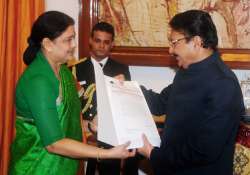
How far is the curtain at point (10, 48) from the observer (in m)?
2.46

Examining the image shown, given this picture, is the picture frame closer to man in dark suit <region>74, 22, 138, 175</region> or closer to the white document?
man in dark suit <region>74, 22, 138, 175</region>

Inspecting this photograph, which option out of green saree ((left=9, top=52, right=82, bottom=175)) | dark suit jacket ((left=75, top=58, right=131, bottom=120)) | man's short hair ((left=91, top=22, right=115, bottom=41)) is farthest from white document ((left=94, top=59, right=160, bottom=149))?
man's short hair ((left=91, top=22, right=115, bottom=41))

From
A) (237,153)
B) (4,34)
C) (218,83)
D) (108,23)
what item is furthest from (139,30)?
(218,83)

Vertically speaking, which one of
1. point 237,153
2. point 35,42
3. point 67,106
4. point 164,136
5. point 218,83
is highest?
point 35,42

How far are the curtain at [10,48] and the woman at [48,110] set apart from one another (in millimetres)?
864

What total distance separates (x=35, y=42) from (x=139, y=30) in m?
1.15

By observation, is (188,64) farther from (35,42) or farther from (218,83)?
(35,42)

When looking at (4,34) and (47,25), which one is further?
(4,34)

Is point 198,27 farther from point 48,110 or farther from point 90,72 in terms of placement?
point 90,72

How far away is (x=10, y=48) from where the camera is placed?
2488 mm

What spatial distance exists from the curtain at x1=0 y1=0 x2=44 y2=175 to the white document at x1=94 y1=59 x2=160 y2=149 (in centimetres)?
106

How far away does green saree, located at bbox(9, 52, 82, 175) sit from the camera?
149 centimetres

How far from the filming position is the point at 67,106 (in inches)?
64.8

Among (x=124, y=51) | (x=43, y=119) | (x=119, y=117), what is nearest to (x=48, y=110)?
(x=43, y=119)
